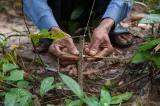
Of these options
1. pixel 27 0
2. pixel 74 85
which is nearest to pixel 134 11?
pixel 27 0

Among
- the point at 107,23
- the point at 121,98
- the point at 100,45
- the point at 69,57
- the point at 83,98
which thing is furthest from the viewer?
the point at 107,23

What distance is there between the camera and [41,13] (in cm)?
224

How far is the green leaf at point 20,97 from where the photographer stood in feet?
4.79

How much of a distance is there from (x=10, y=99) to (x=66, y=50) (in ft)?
1.98

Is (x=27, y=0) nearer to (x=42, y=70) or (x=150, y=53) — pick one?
(x=42, y=70)

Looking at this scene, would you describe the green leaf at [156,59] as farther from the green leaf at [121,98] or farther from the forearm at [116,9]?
the forearm at [116,9]

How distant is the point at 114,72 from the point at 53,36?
0.42m

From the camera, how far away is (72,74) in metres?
1.92

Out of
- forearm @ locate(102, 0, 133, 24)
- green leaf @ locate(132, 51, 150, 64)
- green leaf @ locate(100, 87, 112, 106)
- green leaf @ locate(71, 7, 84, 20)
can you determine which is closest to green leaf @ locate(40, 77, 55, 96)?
green leaf @ locate(100, 87, 112, 106)

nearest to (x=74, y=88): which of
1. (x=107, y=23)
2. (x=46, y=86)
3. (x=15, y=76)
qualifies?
(x=46, y=86)

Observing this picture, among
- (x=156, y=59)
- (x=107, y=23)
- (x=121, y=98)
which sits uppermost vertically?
(x=107, y=23)

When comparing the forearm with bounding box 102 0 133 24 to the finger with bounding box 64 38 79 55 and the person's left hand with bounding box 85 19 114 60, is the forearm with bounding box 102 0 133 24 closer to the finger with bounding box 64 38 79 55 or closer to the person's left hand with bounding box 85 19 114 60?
the person's left hand with bounding box 85 19 114 60

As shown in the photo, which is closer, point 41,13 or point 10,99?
point 10,99

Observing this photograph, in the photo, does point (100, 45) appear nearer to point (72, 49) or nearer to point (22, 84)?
point (72, 49)
